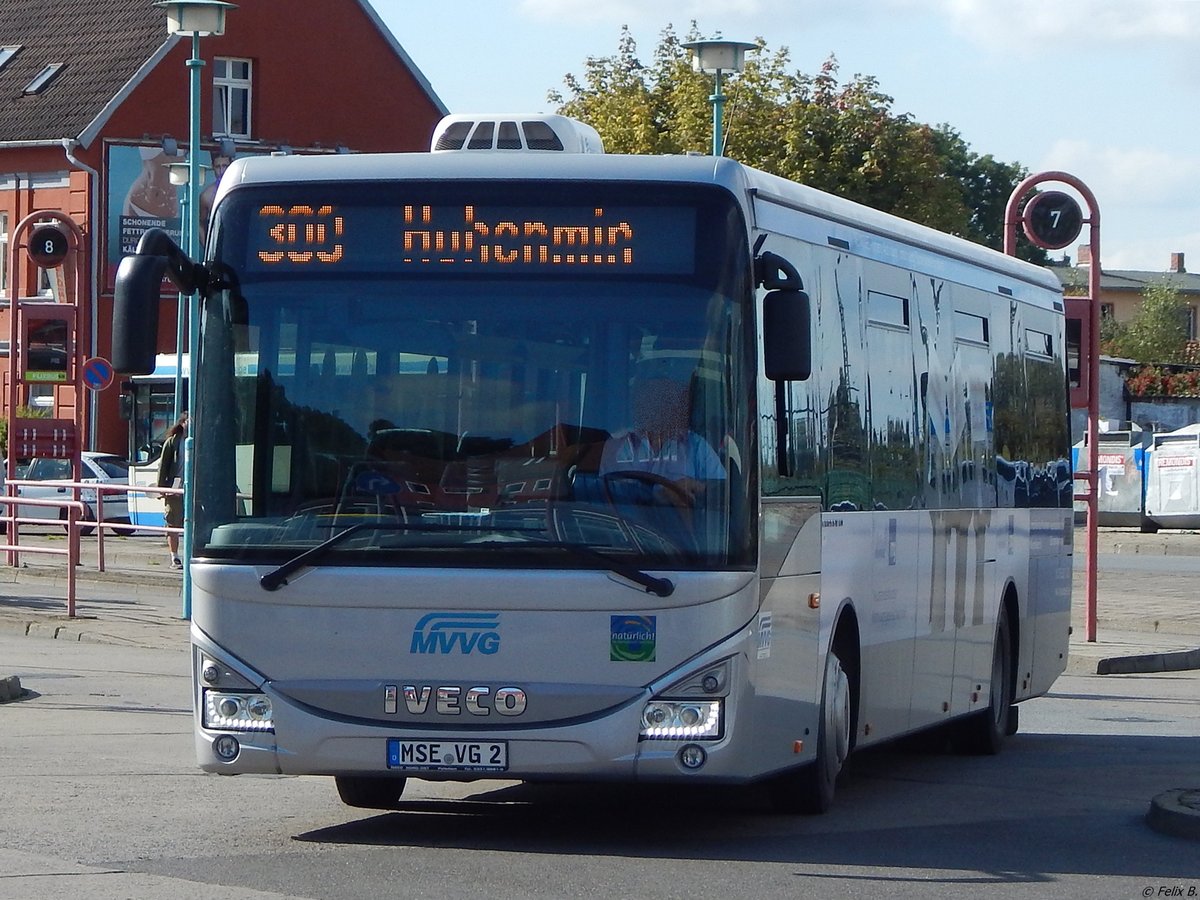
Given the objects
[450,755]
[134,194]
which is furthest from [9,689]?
[134,194]

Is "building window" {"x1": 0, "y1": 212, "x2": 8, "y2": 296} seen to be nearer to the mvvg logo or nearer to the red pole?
the red pole

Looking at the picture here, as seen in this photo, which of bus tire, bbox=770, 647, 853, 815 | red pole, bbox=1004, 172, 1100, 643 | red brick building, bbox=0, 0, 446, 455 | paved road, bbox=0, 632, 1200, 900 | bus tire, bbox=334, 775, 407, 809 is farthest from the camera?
red brick building, bbox=0, 0, 446, 455

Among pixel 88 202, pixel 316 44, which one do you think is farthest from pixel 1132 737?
pixel 316 44

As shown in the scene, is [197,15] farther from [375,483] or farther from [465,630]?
[465,630]

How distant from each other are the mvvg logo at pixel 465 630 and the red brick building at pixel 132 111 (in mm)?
42677

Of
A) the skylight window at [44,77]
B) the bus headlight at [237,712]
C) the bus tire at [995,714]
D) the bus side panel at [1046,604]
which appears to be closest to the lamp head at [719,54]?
the bus side panel at [1046,604]

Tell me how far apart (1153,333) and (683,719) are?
101423 mm

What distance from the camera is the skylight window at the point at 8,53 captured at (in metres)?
55.7

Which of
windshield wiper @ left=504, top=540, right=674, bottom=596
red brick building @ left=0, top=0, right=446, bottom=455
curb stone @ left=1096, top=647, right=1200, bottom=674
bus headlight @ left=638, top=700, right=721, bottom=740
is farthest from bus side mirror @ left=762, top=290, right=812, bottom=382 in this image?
red brick building @ left=0, top=0, right=446, bottom=455

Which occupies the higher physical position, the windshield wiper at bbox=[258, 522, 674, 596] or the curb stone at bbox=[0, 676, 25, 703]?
the windshield wiper at bbox=[258, 522, 674, 596]

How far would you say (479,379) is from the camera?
9047mm

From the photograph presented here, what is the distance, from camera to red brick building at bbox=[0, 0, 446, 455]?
52.4 m

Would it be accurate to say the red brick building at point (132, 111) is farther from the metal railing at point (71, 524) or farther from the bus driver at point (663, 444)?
the bus driver at point (663, 444)

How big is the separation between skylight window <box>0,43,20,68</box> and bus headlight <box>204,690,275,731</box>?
161ft
